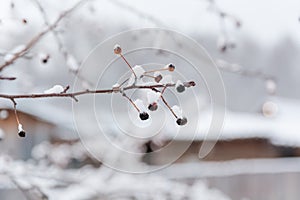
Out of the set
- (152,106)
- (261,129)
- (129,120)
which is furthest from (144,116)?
(261,129)

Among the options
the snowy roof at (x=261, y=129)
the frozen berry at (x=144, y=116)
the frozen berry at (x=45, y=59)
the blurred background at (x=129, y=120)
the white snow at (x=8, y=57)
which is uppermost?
the snowy roof at (x=261, y=129)

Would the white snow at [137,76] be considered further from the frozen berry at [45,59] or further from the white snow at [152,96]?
the frozen berry at [45,59]

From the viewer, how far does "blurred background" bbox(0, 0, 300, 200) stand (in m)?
0.92

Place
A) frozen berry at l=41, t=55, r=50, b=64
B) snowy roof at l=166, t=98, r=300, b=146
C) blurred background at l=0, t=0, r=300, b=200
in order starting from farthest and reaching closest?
snowy roof at l=166, t=98, r=300, b=146 → blurred background at l=0, t=0, r=300, b=200 → frozen berry at l=41, t=55, r=50, b=64

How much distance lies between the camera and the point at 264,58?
444 inches

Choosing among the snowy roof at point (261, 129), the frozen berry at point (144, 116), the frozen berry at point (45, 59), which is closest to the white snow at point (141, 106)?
the frozen berry at point (144, 116)

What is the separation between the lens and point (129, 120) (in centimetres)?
120

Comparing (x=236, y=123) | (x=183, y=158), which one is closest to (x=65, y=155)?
(x=183, y=158)

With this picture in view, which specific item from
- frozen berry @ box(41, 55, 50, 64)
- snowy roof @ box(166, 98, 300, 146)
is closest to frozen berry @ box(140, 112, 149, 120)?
frozen berry @ box(41, 55, 50, 64)

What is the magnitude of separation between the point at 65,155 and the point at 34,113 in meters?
0.86

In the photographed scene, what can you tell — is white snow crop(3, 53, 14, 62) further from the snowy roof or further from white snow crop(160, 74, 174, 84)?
the snowy roof

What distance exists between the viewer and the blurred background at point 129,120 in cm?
92

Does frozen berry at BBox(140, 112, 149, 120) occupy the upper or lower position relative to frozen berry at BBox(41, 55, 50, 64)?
lower

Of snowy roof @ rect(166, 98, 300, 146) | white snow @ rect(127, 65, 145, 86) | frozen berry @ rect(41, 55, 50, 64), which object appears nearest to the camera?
white snow @ rect(127, 65, 145, 86)
